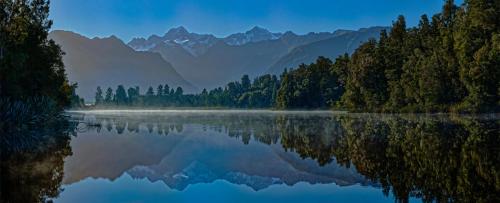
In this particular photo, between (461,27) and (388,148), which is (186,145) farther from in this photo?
(461,27)

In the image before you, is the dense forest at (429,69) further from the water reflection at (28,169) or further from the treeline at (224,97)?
the water reflection at (28,169)

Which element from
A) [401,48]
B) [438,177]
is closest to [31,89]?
[438,177]

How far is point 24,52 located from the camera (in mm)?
36312

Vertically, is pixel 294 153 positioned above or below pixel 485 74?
below

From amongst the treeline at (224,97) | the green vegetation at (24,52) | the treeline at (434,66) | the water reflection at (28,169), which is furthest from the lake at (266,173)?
the treeline at (224,97)

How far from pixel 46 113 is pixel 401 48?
6033 centimetres

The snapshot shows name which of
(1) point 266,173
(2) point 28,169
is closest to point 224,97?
(1) point 266,173

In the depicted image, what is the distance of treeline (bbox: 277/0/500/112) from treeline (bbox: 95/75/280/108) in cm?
5272

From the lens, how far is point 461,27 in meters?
59.4

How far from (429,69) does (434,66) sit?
71 centimetres

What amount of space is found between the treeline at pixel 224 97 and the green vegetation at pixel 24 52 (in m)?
110

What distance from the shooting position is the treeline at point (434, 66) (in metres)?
55.8

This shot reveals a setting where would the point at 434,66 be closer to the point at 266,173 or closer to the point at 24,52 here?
the point at 24,52

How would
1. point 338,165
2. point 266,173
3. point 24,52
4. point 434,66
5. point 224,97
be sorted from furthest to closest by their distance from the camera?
1. point 224,97
2. point 434,66
3. point 24,52
4. point 338,165
5. point 266,173
